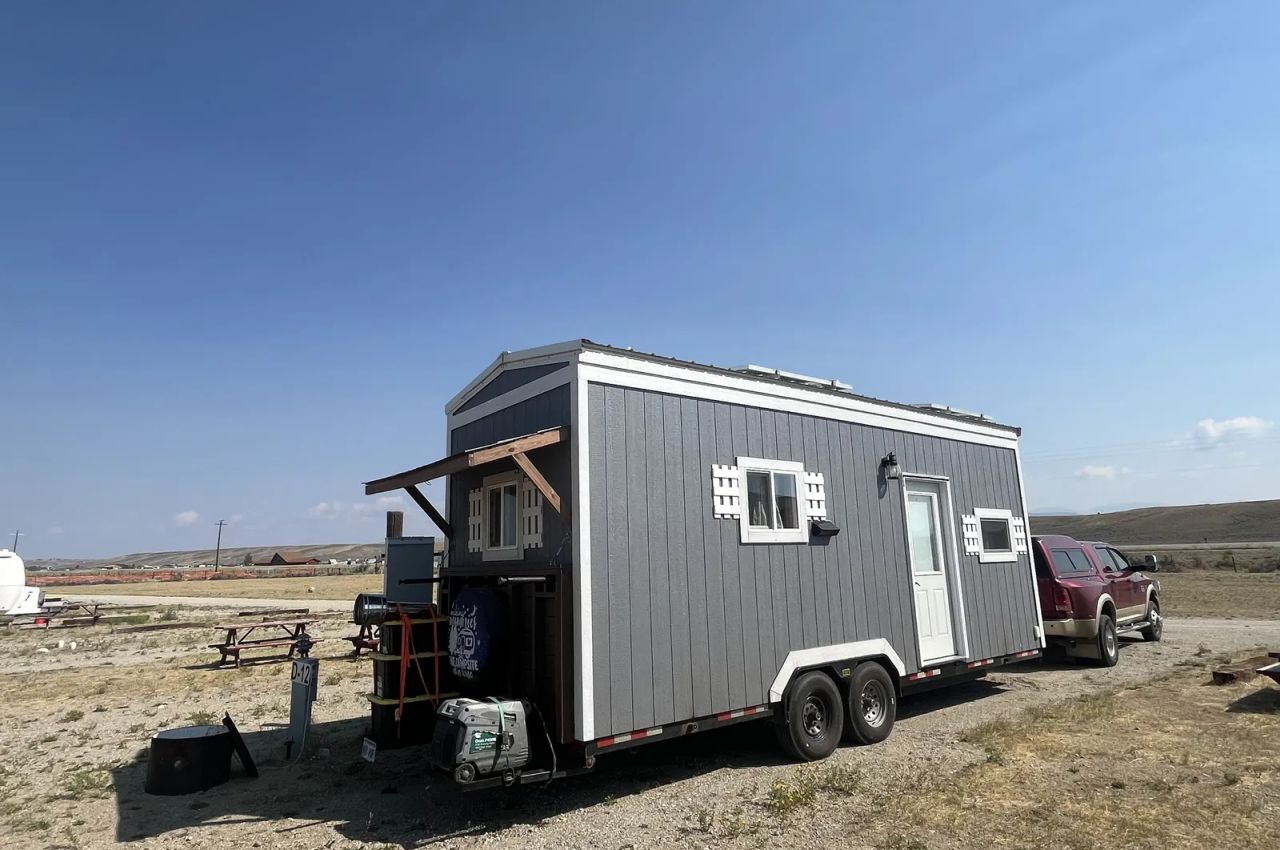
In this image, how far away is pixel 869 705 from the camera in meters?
7.51

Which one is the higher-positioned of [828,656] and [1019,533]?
[1019,533]

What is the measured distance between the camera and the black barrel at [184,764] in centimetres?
625

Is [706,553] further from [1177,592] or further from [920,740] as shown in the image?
[1177,592]

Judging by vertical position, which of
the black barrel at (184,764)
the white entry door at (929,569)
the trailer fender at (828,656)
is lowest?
the black barrel at (184,764)

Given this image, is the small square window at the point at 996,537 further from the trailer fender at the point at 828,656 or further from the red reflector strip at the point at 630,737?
the red reflector strip at the point at 630,737

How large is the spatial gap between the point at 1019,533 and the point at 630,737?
7.23 metres

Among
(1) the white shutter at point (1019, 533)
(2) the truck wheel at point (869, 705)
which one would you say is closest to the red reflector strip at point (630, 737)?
(2) the truck wheel at point (869, 705)

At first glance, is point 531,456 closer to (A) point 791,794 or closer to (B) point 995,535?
(A) point 791,794

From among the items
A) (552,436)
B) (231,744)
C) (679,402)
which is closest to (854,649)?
(679,402)

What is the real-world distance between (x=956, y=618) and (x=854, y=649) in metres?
2.19

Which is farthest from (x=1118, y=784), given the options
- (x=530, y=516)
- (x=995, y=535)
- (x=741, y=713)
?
(x=530, y=516)

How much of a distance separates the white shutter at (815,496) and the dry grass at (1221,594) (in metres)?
15.6

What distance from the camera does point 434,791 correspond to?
615 cm

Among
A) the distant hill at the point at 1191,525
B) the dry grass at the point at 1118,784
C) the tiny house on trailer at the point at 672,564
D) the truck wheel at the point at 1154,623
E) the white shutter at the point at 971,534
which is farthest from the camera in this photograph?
the distant hill at the point at 1191,525
